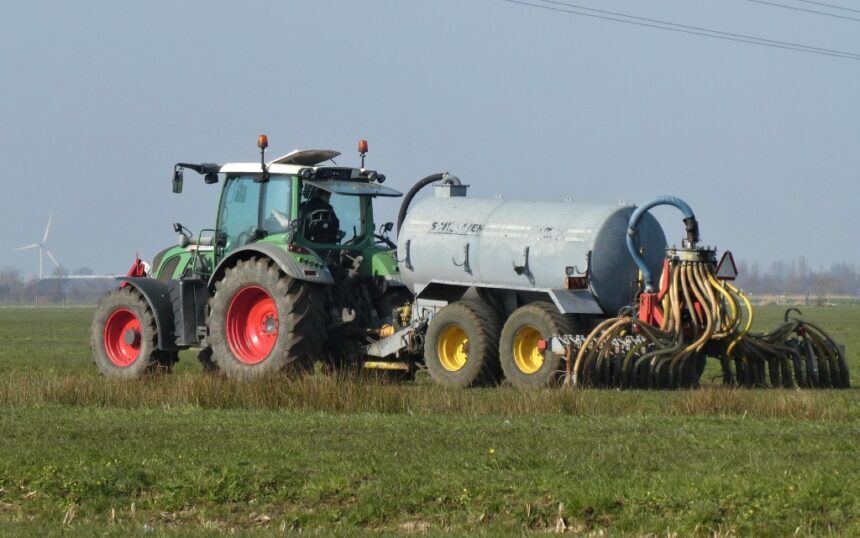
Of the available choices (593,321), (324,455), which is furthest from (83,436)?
(593,321)

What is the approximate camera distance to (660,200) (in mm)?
20328

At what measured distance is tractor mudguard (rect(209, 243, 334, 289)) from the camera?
20.2 metres

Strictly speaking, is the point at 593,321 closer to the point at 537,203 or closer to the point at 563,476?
the point at 537,203

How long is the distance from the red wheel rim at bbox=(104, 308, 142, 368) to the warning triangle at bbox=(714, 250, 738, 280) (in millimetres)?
8441

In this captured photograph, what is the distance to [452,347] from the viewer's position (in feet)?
68.3

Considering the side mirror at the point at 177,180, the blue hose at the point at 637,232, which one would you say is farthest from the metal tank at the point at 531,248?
the side mirror at the point at 177,180

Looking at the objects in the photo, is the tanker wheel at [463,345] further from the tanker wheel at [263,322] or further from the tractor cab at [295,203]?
the tractor cab at [295,203]

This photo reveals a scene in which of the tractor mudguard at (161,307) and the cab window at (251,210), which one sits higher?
the cab window at (251,210)

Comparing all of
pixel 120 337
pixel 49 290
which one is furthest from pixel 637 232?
pixel 49 290

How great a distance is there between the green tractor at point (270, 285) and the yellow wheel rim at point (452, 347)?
1.00 m

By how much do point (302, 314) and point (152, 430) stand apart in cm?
627

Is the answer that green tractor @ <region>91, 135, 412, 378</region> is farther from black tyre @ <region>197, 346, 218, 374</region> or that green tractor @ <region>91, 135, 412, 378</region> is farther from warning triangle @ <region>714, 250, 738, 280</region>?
warning triangle @ <region>714, 250, 738, 280</region>

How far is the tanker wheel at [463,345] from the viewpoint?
20.1 meters

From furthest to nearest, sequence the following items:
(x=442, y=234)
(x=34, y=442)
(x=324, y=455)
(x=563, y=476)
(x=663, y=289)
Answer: (x=442, y=234) < (x=663, y=289) < (x=34, y=442) < (x=324, y=455) < (x=563, y=476)
